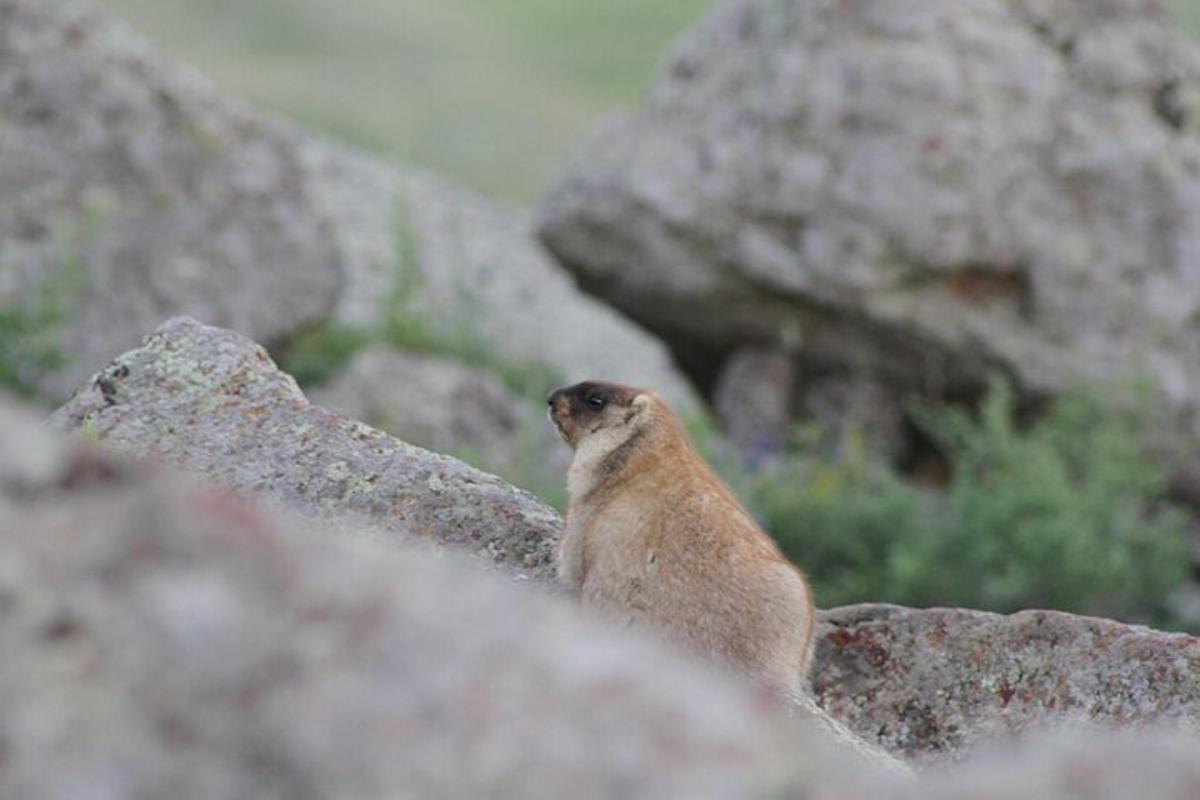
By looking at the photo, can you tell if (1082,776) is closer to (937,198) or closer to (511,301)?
(937,198)

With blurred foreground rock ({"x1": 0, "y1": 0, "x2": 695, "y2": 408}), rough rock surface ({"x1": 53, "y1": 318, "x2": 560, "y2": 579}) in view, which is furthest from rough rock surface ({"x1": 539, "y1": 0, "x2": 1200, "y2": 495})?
rough rock surface ({"x1": 53, "y1": 318, "x2": 560, "y2": 579})

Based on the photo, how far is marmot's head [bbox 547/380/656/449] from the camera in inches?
250

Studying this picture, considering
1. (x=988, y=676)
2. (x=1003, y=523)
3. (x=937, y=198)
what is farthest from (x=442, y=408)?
(x=988, y=676)

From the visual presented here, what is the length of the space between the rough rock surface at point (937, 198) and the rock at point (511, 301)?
1.62 m

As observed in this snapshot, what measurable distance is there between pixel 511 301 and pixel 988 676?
44.6 ft

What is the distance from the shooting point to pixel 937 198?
1336 cm

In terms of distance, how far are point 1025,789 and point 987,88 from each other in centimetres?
1186

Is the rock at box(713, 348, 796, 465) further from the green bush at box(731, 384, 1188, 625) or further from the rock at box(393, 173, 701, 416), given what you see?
the green bush at box(731, 384, 1188, 625)

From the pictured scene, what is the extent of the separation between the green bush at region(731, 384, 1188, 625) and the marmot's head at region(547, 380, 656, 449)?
561 cm

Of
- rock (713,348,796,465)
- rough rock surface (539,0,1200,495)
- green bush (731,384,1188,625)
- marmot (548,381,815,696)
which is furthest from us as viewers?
rock (713,348,796,465)

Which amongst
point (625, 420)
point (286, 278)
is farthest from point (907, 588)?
point (625, 420)

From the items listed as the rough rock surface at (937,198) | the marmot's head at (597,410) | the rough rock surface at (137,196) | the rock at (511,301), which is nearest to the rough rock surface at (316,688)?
the marmot's head at (597,410)

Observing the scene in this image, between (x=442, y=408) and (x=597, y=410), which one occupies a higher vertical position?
(x=597, y=410)

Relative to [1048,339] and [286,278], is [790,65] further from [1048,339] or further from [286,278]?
[286,278]
